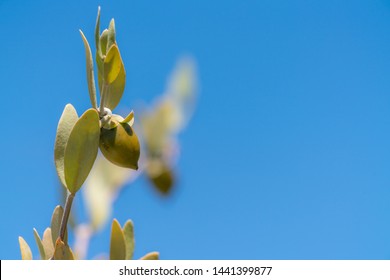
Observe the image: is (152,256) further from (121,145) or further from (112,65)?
(112,65)

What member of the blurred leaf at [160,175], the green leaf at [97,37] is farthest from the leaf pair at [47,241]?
the blurred leaf at [160,175]

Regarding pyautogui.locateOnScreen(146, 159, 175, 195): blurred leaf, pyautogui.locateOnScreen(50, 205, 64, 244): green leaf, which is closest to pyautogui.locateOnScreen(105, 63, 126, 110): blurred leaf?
pyautogui.locateOnScreen(50, 205, 64, 244): green leaf

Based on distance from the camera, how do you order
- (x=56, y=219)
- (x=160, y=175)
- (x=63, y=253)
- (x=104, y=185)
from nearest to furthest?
(x=63, y=253) < (x=56, y=219) < (x=104, y=185) < (x=160, y=175)

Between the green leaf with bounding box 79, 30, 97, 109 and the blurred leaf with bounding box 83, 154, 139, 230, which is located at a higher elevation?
the blurred leaf with bounding box 83, 154, 139, 230

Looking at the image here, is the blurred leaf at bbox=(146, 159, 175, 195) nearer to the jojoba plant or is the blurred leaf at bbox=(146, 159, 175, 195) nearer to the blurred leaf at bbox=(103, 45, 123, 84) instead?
the jojoba plant

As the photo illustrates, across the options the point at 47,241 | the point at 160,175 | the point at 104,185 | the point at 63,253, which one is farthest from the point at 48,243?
the point at 160,175
